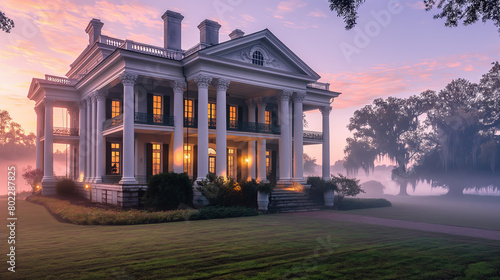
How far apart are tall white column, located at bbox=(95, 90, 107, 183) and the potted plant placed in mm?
10429

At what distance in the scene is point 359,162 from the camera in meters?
48.9

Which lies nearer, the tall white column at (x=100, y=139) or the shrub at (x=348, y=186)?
the tall white column at (x=100, y=139)

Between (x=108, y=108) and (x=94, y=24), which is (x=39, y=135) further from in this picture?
(x=108, y=108)

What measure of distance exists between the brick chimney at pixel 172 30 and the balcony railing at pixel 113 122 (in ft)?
18.9

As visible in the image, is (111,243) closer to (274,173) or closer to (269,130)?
(269,130)

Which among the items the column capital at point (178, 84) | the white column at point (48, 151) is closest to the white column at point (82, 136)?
the white column at point (48, 151)

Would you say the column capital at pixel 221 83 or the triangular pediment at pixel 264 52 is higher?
the triangular pediment at pixel 264 52

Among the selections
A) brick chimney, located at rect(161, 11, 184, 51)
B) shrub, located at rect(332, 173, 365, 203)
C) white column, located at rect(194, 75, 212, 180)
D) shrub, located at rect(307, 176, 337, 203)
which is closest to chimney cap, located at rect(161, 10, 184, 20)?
brick chimney, located at rect(161, 11, 184, 51)

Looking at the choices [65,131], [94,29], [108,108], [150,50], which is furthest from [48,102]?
[150,50]

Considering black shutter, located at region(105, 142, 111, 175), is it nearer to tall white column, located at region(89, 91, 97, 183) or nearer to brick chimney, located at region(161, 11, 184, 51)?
tall white column, located at region(89, 91, 97, 183)

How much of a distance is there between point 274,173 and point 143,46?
1362 cm

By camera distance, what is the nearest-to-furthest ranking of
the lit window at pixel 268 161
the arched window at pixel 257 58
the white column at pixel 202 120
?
the white column at pixel 202 120 → the arched window at pixel 257 58 → the lit window at pixel 268 161

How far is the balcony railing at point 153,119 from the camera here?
835 inches

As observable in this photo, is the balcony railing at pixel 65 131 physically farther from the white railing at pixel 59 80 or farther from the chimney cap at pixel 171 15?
the chimney cap at pixel 171 15
